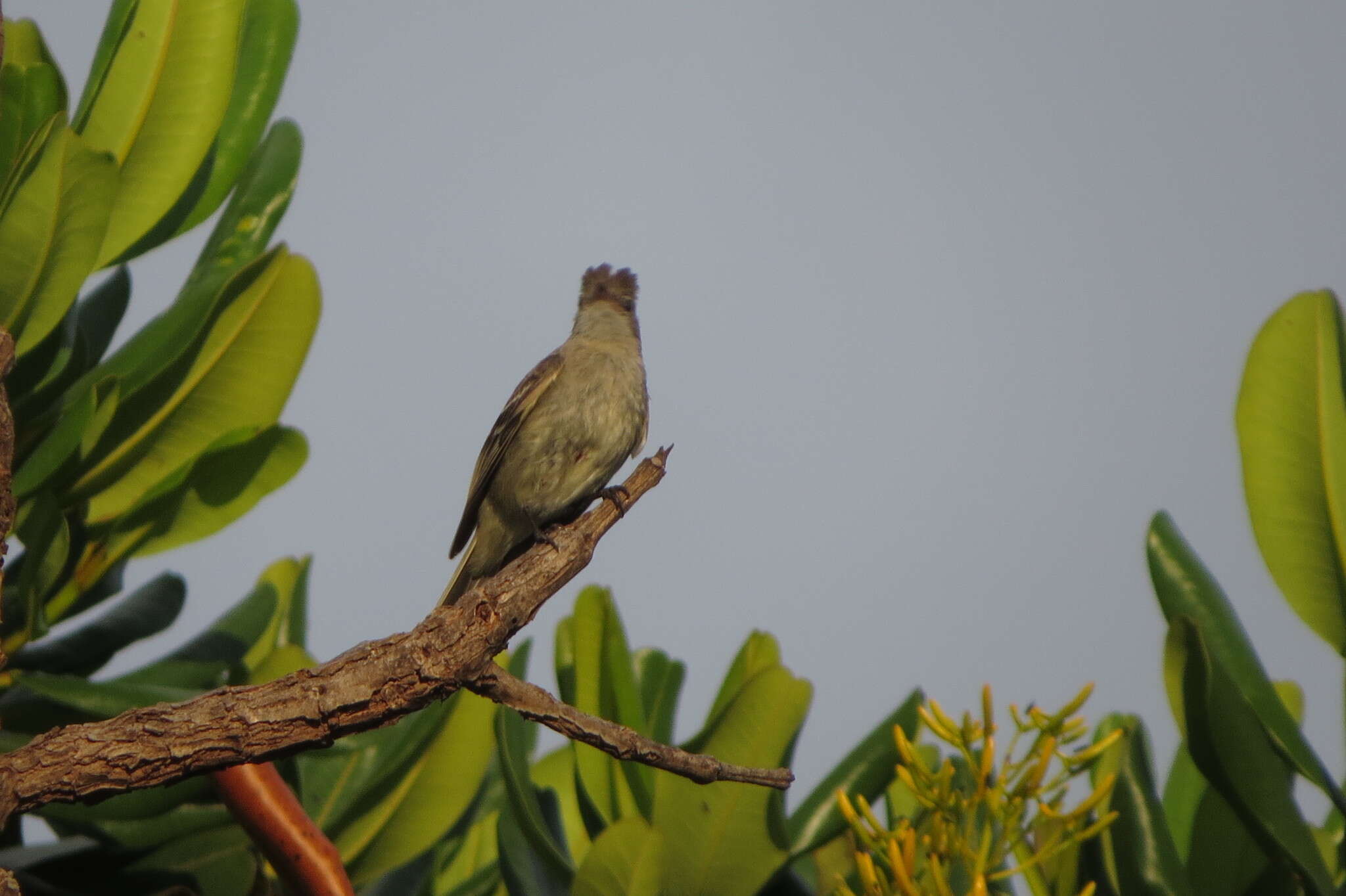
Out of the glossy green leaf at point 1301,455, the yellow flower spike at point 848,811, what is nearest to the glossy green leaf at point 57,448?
the yellow flower spike at point 848,811

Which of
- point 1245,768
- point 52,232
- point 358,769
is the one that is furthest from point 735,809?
point 52,232

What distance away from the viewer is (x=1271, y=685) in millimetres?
4309

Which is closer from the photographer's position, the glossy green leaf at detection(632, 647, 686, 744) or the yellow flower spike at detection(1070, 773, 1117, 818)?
the yellow flower spike at detection(1070, 773, 1117, 818)

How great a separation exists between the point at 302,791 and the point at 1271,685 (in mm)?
3435

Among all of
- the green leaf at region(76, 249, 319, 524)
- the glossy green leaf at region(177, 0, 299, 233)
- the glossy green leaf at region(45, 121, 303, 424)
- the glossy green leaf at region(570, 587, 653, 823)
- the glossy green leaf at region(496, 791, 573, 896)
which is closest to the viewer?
the glossy green leaf at region(496, 791, 573, 896)

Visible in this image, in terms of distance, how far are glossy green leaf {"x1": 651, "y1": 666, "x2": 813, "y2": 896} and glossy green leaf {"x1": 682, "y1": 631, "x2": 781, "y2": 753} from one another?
0.02m

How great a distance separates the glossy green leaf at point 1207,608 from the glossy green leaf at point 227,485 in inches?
122

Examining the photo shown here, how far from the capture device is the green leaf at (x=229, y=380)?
513cm

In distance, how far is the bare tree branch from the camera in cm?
334

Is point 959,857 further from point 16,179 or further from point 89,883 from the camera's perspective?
point 16,179


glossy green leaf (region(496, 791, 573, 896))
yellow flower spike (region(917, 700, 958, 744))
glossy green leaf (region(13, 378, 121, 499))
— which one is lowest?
glossy green leaf (region(496, 791, 573, 896))

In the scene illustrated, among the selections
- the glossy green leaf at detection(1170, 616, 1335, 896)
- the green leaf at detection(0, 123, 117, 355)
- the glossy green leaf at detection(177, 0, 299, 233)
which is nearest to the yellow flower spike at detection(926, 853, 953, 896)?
the glossy green leaf at detection(1170, 616, 1335, 896)

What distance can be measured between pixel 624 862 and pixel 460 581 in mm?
2002

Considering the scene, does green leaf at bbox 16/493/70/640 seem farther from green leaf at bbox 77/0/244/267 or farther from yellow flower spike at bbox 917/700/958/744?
yellow flower spike at bbox 917/700/958/744
